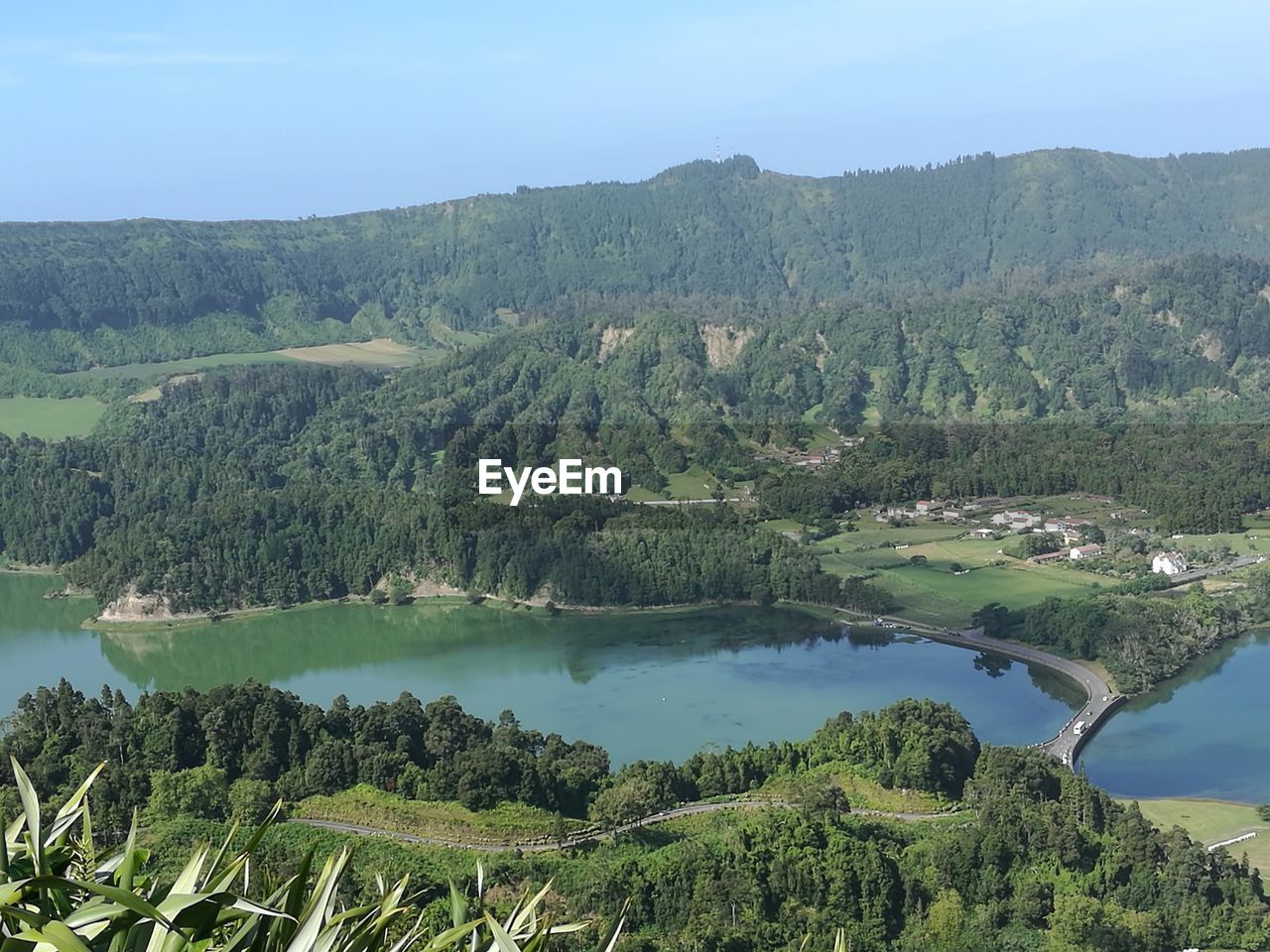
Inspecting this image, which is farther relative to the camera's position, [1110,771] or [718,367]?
[718,367]

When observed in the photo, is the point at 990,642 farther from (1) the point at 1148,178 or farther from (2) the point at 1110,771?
(1) the point at 1148,178

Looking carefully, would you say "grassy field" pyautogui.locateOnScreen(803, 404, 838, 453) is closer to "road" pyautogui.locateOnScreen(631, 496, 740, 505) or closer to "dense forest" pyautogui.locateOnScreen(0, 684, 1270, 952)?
"road" pyautogui.locateOnScreen(631, 496, 740, 505)

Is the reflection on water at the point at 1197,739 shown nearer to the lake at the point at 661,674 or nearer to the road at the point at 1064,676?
the lake at the point at 661,674

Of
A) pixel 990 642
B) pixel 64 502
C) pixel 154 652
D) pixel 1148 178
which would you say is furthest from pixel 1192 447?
pixel 1148 178

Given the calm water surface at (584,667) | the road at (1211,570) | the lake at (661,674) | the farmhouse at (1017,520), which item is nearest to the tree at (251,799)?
the lake at (661,674)

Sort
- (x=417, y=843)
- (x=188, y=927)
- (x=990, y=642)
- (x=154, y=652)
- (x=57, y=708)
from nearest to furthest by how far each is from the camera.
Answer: (x=188, y=927), (x=417, y=843), (x=57, y=708), (x=990, y=642), (x=154, y=652)

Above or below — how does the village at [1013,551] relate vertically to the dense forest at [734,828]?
above
